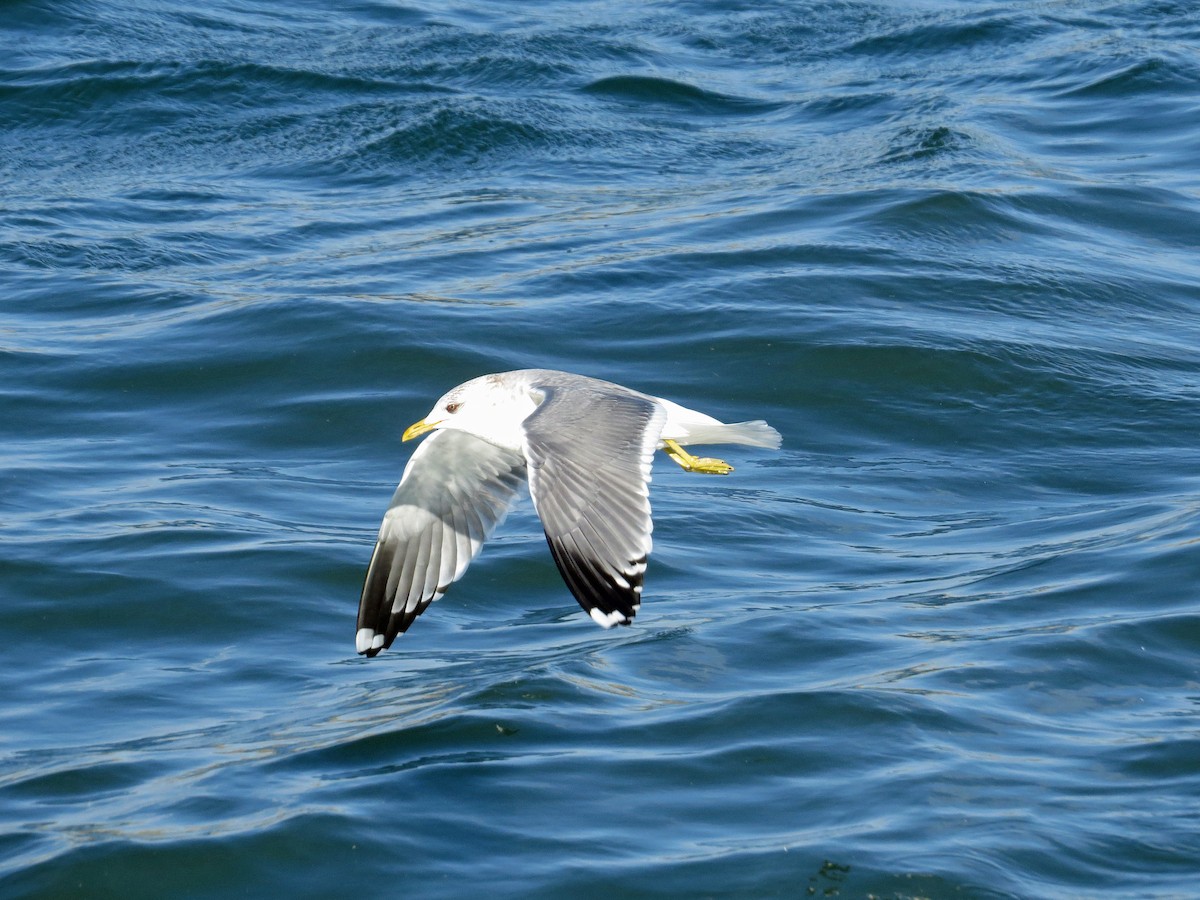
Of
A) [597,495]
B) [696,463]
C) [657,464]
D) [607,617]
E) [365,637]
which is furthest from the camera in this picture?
[657,464]

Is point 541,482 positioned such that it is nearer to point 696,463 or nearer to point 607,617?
point 607,617

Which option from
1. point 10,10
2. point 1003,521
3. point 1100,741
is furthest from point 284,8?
point 1100,741

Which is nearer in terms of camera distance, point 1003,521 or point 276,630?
point 276,630

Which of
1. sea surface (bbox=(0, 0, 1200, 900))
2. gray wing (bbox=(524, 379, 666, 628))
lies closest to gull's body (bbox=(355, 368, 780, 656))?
gray wing (bbox=(524, 379, 666, 628))

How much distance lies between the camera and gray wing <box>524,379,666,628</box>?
5344mm

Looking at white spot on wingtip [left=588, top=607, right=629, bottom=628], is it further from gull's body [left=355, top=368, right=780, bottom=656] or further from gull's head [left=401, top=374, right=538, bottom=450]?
gull's head [left=401, top=374, right=538, bottom=450]

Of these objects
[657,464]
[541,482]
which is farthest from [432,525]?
[657,464]

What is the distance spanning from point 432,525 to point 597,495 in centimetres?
146

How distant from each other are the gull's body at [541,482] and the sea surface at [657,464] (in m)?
0.64

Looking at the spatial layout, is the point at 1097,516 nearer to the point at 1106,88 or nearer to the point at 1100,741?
the point at 1100,741

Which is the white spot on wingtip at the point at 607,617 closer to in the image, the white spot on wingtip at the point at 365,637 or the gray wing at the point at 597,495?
the gray wing at the point at 597,495

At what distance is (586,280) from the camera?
13422 millimetres

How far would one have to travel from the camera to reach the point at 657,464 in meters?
10.4

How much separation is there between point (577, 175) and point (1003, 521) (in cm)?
704
